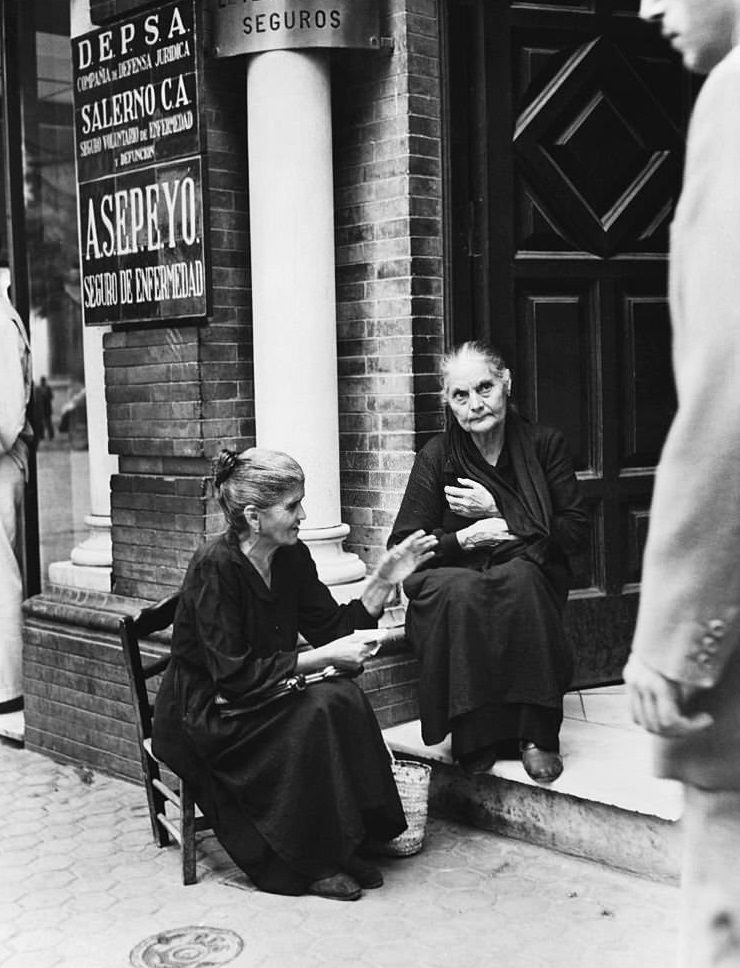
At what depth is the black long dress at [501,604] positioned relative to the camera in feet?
15.9

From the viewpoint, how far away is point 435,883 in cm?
457

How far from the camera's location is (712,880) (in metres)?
2.10

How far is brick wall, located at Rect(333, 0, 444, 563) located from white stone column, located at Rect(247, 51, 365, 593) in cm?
14

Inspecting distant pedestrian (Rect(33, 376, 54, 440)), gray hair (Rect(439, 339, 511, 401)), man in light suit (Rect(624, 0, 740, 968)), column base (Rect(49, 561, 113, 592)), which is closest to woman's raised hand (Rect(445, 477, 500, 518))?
gray hair (Rect(439, 339, 511, 401))

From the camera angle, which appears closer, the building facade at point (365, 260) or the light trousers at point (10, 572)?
the building facade at point (365, 260)

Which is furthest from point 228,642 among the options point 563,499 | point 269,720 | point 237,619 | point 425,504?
point 563,499

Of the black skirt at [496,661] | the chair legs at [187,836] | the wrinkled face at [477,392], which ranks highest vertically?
the wrinkled face at [477,392]

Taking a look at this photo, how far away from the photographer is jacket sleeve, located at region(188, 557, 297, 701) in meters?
4.45

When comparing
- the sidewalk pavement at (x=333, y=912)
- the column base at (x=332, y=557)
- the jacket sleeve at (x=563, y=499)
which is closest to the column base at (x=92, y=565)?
the column base at (x=332, y=557)

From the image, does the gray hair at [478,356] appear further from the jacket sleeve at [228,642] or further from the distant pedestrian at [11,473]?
the distant pedestrian at [11,473]

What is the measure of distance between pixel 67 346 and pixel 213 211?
8390 mm

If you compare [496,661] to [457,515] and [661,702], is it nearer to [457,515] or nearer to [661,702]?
[457,515]

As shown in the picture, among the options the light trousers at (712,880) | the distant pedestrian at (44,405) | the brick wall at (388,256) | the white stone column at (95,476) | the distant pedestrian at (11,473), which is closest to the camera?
the light trousers at (712,880)

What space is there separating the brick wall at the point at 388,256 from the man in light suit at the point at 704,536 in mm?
3466
